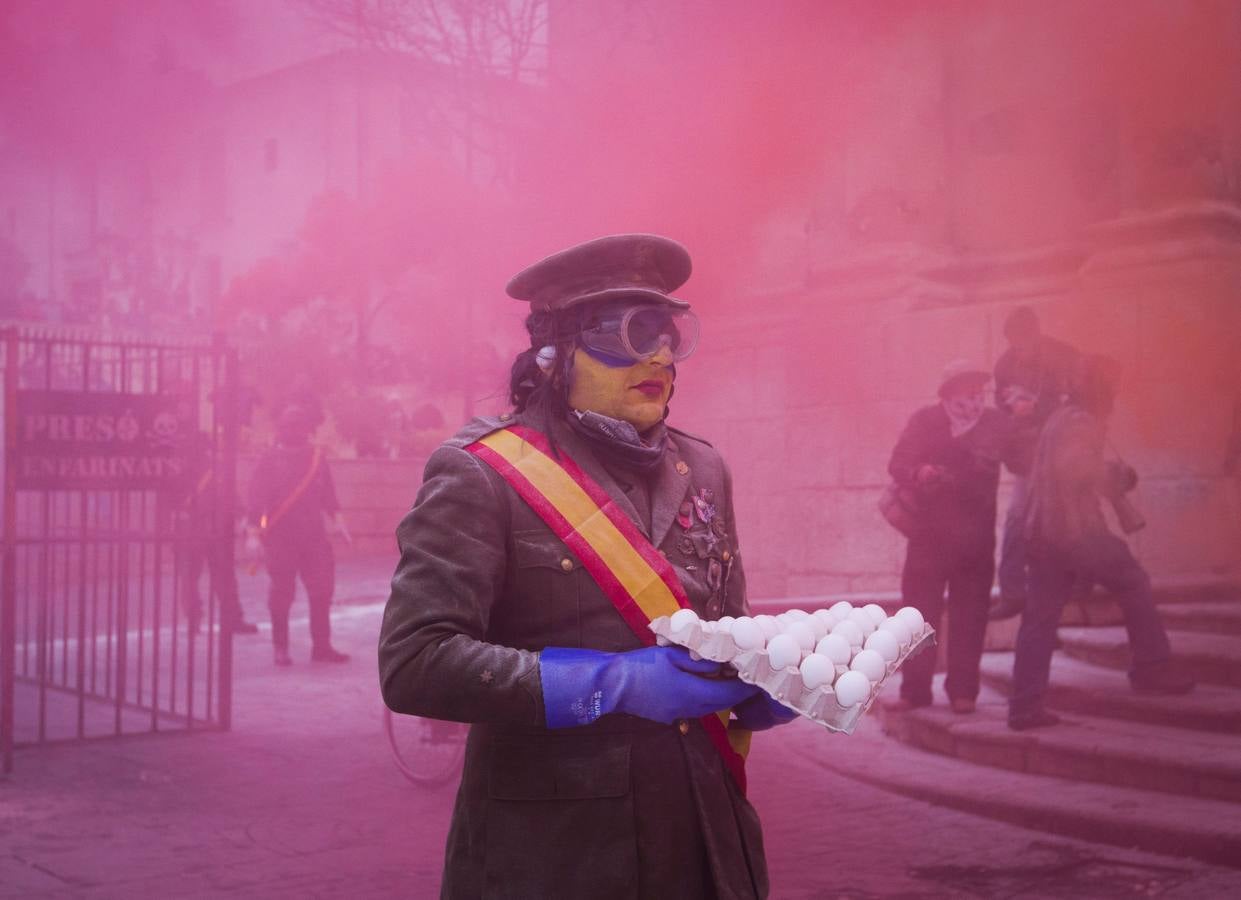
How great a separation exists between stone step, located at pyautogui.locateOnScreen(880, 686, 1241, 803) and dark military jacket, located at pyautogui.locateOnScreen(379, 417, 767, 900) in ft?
12.7

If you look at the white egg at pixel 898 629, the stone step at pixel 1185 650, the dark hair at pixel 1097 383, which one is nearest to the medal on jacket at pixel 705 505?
the white egg at pixel 898 629

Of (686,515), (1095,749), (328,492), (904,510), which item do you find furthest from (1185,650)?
(328,492)

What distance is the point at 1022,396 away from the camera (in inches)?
285

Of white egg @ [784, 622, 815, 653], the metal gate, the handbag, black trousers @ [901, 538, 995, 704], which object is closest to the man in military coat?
white egg @ [784, 622, 815, 653]

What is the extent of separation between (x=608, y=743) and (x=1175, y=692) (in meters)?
4.82

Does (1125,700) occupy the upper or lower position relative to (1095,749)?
upper

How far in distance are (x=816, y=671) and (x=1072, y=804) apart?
4.11 m

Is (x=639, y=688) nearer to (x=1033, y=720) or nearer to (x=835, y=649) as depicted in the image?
(x=835, y=649)

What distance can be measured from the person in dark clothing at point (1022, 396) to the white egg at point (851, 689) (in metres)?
5.42

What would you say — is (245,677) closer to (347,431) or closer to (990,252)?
(347,431)

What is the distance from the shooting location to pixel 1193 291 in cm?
715

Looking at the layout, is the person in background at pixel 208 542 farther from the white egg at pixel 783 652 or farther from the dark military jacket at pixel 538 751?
the white egg at pixel 783 652

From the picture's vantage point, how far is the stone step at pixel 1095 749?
17.6 feet

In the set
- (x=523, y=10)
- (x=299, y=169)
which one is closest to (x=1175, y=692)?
(x=523, y=10)
